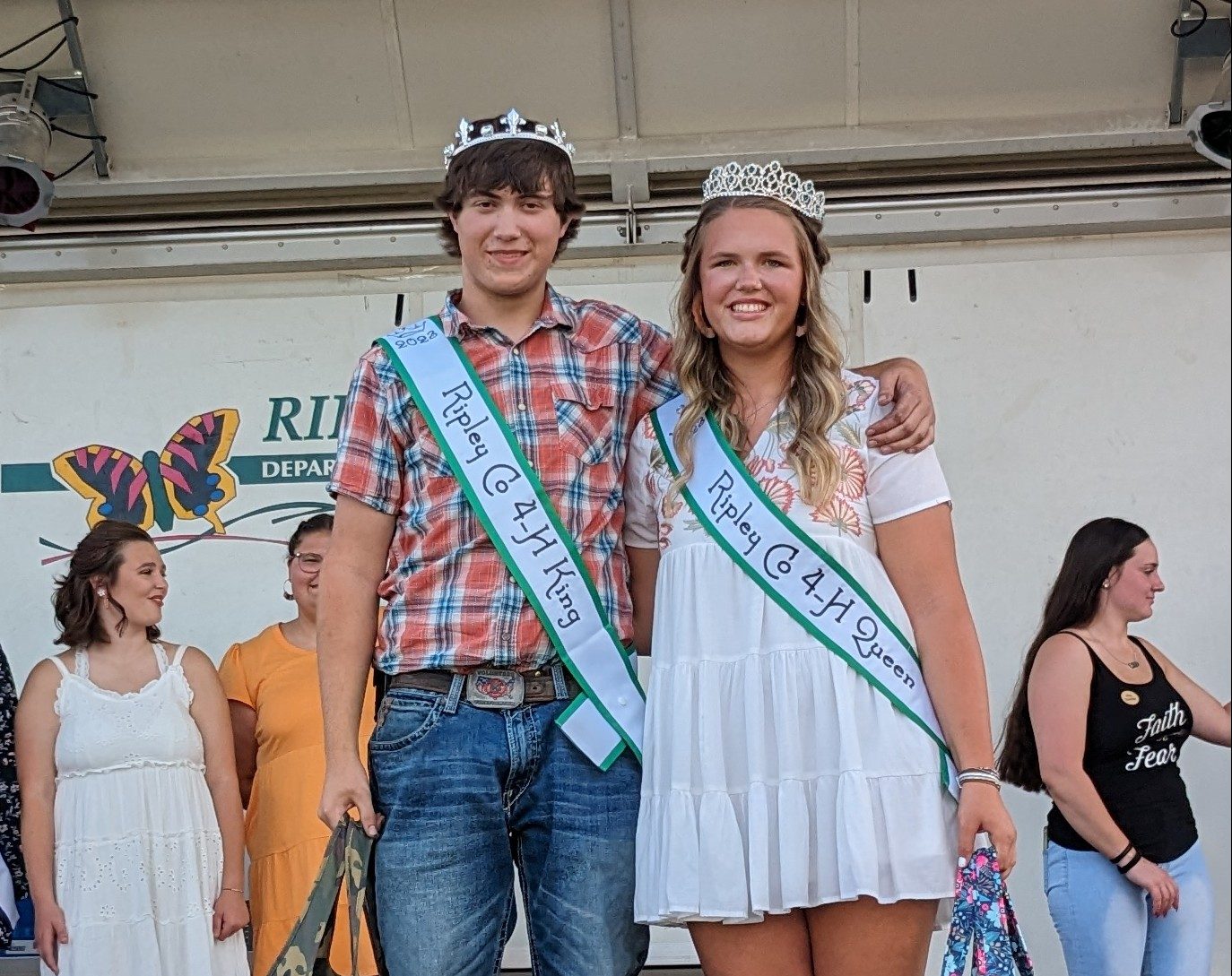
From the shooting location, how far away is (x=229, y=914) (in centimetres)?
386

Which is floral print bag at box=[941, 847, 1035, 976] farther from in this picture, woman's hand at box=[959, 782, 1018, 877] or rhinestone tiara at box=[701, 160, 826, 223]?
rhinestone tiara at box=[701, 160, 826, 223]

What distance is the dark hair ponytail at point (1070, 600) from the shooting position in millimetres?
3955

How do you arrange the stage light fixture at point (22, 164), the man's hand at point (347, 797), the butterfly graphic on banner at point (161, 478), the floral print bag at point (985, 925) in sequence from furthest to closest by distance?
the butterfly graphic on banner at point (161, 478) → the stage light fixture at point (22, 164) → the man's hand at point (347, 797) → the floral print bag at point (985, 925)

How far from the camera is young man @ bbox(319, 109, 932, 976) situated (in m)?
2.23

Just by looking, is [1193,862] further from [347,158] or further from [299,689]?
[347,158]

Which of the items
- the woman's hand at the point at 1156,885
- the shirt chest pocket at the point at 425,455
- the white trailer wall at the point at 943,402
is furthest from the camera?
the white trailer wall at the point at 943,402

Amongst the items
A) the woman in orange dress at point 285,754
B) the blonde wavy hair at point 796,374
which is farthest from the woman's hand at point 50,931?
the blonde wavy hair at point 796,374

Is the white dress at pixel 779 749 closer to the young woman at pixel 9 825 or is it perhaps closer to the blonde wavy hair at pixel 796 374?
the blonde wavy hair at pixel 796 374

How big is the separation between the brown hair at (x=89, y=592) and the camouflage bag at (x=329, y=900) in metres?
2.06

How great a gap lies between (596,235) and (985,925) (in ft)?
8.08

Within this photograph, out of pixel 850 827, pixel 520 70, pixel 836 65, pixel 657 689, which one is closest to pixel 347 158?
pixel 520 70

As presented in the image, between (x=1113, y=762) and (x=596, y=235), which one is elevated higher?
(x=596, y=235)

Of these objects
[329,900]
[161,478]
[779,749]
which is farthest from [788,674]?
[161,478]

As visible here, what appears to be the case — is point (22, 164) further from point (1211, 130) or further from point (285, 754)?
point (1211, 130)
